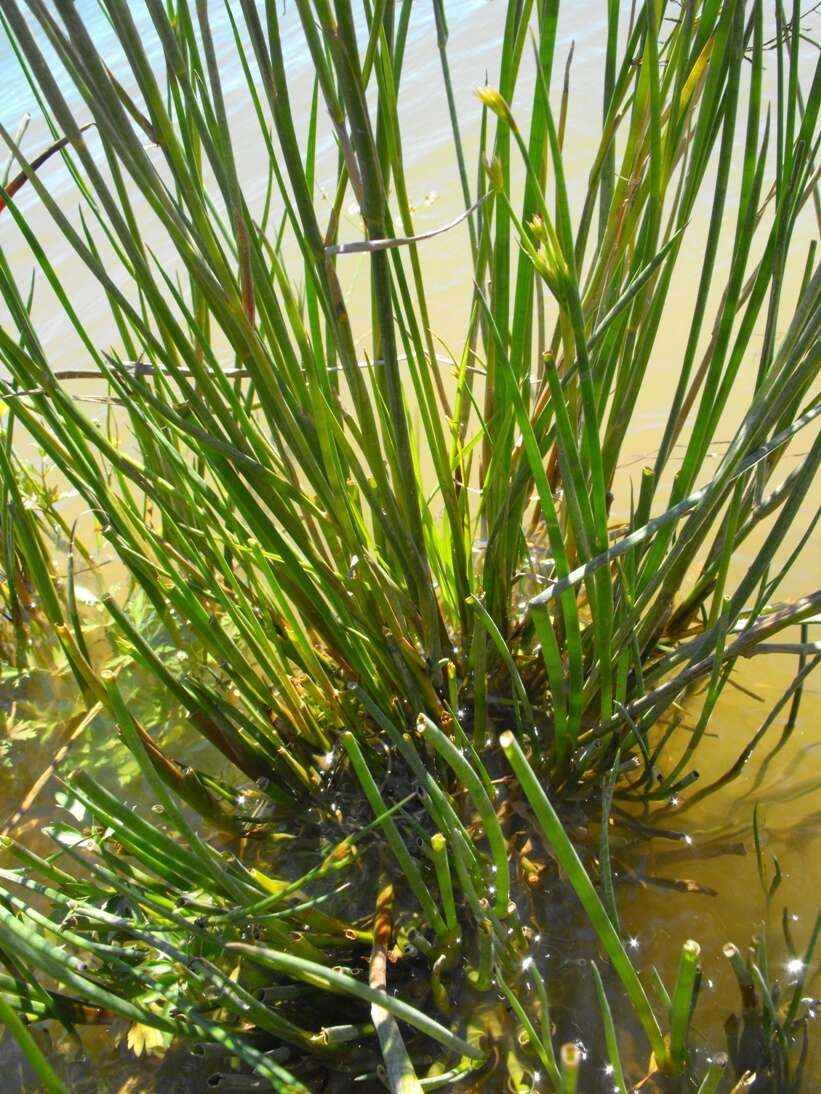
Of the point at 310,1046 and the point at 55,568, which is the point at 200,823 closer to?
the point at 310,1046

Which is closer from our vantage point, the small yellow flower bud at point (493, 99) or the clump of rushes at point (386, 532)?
the small yellow flower bud at point (493, 99)

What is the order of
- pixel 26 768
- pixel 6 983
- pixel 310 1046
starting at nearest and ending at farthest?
pixel 6 983
pixel 310 1046
pixel 26 768

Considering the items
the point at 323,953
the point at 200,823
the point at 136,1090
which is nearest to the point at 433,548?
the point at 323,953

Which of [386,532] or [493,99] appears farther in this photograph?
[386,532]

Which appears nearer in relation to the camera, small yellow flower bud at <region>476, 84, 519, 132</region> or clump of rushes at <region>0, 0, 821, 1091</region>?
small yellow flower bud at <region>476, 84, 519, 132</region>

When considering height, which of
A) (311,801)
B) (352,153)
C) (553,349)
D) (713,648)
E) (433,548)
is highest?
(352,153)

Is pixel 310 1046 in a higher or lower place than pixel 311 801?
lower

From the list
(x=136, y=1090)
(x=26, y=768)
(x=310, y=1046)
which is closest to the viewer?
(x=310, y=1046)

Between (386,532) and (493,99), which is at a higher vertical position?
(493,99)
